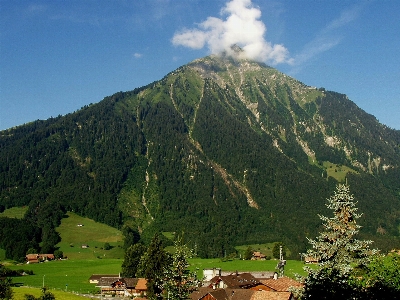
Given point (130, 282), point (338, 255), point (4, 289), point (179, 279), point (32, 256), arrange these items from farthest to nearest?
1. point (32, 256)
2. point (130, 282)
3. point (4, 289)
4. point (179, 279)
5. point (338, 255)

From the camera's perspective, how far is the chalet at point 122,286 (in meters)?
109

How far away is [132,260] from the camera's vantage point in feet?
431

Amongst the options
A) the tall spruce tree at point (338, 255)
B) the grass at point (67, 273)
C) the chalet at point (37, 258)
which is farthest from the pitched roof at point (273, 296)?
the chalet at point (37, 258)

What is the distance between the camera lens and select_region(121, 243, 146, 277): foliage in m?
130

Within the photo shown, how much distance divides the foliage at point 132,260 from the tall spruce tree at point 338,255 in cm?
10883

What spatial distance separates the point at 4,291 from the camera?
2169 inches

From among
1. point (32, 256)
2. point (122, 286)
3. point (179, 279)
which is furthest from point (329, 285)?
point (32, 256)

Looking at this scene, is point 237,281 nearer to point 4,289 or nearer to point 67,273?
point 4,289

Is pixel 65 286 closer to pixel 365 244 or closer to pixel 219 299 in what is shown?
pixel 219 299

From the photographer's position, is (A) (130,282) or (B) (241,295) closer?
(B) (241,295)

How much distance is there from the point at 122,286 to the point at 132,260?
Result: 17.7 m

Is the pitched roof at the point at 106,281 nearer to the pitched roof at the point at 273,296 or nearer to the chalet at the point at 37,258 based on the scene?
the chalet at the point at 37,258

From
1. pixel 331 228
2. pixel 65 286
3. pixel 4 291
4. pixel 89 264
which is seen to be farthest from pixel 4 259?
pixel 331 228

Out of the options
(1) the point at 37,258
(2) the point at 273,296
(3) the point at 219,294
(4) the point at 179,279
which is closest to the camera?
(4) the point at 179,279
